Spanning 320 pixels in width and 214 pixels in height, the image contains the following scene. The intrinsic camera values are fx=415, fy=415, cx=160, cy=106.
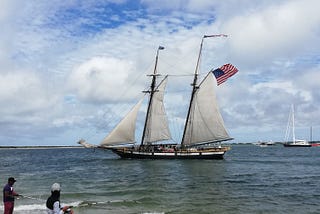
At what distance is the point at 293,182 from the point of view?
134ft

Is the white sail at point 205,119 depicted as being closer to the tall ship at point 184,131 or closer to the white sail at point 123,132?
the tall ship at point 184,131

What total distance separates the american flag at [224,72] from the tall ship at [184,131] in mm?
3911

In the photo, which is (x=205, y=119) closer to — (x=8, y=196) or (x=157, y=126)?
(x=157, y=126)

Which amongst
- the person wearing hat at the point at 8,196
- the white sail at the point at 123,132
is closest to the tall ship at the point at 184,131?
the white sail at the point at 123,132

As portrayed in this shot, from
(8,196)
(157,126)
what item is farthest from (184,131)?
(8,196)

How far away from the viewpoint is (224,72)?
6619 centimetres

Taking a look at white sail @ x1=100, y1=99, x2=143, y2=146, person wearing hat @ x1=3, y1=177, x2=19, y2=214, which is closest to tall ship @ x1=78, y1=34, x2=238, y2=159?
white sail @ x1=100, y1=99, x2=143, y2=146

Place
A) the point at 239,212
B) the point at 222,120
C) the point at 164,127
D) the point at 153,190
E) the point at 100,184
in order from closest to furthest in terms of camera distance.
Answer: the point at 239,212
the point at 153,190
the point at 100,184
the point at 222,120
the point at 164,127

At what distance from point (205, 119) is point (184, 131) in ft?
18.2

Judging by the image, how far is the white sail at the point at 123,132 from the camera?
2872 inches

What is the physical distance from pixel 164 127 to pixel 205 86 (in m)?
10.6

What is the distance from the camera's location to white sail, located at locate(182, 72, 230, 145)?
71.4 m

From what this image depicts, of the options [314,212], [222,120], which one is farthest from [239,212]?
[222,120]

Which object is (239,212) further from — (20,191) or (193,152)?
(193,152)
